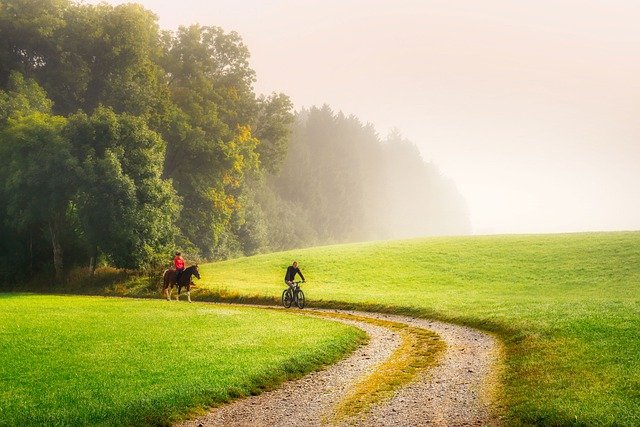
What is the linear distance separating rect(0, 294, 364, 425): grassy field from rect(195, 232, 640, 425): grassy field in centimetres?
693

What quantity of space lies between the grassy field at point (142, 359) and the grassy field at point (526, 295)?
693 cm

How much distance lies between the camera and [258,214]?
9794cm

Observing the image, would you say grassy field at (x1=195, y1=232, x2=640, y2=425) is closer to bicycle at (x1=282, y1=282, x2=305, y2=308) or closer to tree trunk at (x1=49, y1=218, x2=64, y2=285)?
bicycle at (x1=282, y1=282, x2=305, y2=308)

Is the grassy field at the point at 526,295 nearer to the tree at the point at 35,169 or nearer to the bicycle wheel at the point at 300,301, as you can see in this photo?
the bicycle wheel at the point at 300,301

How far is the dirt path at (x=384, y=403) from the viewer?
1176 centimetres

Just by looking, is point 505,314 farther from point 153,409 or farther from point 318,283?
point 318,283

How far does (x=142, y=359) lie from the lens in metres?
16.4

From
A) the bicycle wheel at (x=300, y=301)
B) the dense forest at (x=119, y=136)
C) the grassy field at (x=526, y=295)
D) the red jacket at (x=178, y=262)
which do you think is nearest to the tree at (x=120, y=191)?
the dense forest at (x=119, y=136)

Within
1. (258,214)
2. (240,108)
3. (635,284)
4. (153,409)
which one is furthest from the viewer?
(258,214)

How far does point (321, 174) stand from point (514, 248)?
A: 89.2 meters

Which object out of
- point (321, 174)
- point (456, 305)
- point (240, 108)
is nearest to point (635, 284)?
point (456, 305)

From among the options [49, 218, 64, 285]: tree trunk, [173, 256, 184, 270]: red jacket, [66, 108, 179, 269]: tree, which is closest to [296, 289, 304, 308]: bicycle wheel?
[173, 256, 184, 270]: red jacket

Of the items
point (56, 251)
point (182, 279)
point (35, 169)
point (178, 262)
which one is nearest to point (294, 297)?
point (182, 279)

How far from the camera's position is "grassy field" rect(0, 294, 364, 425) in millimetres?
11922
